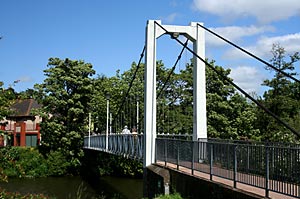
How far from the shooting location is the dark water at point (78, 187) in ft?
78.7

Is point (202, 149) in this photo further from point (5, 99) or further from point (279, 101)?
point (279, 101)

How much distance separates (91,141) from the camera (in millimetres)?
29922

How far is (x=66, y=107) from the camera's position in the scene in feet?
113

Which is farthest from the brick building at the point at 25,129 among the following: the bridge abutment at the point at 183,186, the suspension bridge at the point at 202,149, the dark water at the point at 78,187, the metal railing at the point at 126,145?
the bridge abutment at the point at 183,186

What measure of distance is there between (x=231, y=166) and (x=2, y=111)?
4.76m

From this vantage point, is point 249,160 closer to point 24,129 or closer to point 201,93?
point 201,93

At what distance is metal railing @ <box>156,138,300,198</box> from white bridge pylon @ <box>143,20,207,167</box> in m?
1.98

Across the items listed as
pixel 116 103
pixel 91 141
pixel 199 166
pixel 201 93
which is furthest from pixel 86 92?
pixel 199 166

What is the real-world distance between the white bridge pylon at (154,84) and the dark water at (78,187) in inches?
360

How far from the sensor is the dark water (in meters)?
24.0

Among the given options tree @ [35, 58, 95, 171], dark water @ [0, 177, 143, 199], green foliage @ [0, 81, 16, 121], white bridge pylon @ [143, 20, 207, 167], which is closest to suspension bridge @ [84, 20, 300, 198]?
white bridge pylon @ [143, 20, 207, 167]

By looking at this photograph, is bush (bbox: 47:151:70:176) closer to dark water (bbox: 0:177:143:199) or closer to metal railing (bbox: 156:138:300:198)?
dark water (bbox: 0:177:143:199)

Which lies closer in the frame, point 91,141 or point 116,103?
point 91,141

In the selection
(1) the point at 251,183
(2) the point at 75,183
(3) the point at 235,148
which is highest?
(3) the point at 235,148
